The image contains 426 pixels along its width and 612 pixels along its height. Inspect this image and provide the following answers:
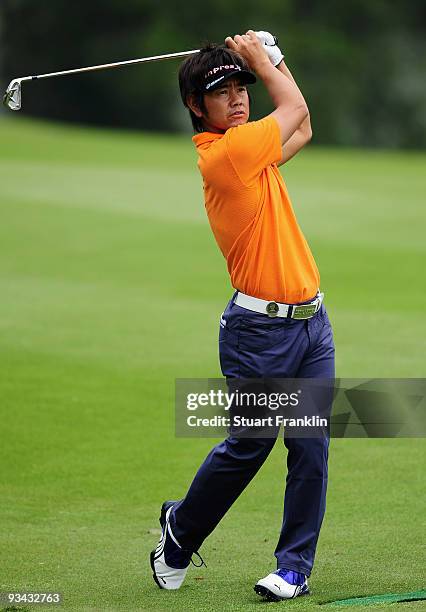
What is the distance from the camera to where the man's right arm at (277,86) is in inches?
183

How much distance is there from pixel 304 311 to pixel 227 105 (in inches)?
32.9

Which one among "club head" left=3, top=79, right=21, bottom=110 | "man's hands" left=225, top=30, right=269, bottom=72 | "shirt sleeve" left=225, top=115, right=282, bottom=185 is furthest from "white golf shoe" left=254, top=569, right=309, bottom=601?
"club head" left=3, top=79, right=21, bottom=110

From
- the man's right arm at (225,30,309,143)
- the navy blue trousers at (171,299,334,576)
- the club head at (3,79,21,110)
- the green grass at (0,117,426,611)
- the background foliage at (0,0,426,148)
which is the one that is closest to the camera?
the man's right arm at (225,30,309,143)

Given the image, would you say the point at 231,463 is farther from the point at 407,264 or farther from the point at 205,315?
the point at 407,264

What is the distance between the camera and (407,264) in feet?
39.9

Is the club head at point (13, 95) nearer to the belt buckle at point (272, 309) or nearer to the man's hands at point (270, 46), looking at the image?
the man's hands at point (270, 46)

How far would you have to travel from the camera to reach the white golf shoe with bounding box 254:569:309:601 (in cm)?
469

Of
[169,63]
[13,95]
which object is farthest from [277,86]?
[169,63]

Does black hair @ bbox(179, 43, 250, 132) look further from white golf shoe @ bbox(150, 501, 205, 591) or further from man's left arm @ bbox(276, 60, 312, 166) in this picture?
white golf shoe @ bbox(150, 501, 205, 591)

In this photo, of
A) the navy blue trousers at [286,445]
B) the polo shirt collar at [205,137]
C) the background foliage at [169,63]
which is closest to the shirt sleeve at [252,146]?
the polo shirt collar at [205,137]

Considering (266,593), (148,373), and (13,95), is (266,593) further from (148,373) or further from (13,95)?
(148,373)

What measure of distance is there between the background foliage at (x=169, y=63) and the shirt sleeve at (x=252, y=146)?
40.1 meters

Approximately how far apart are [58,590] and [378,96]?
42547 millimetres

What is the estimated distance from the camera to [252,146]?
4.54 meters
